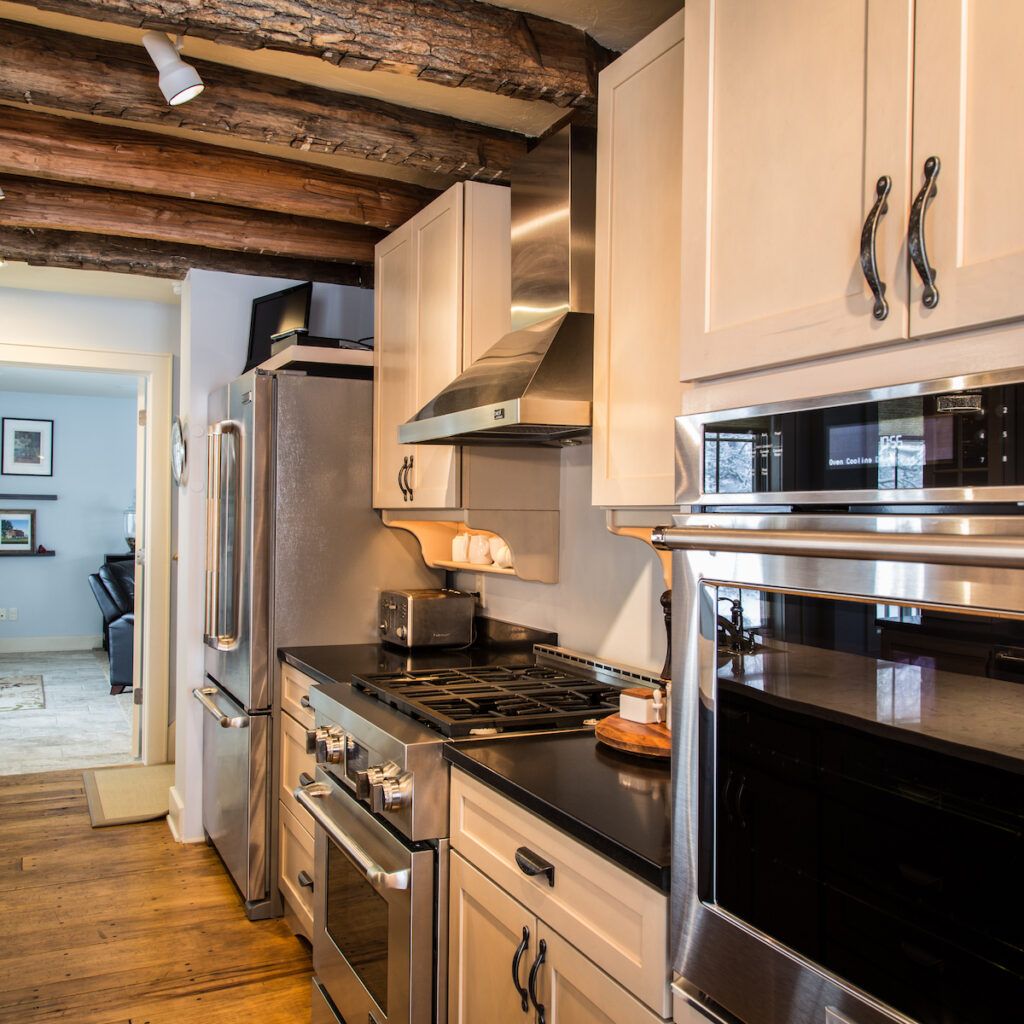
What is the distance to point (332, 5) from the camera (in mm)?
1948

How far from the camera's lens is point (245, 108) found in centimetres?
251

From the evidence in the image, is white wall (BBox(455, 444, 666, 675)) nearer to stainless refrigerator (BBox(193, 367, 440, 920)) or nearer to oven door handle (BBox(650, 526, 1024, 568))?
stainless refrigerator (BBox(193, 367, 440, 920))

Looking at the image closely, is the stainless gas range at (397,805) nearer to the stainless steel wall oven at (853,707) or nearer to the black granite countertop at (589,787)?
the black granite countertop at (589,787)

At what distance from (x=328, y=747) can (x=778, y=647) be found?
5.21 feet

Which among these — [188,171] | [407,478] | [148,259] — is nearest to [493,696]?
[407,478]

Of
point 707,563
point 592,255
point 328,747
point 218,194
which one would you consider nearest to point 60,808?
point 328,747

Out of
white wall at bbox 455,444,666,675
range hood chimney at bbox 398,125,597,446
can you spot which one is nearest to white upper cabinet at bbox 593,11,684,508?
range hood chimney at bbox 398,125,597,446

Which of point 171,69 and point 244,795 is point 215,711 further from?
point 171,69

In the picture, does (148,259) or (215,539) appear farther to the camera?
(148,259)

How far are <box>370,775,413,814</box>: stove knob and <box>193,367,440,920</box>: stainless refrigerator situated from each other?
4.51ft

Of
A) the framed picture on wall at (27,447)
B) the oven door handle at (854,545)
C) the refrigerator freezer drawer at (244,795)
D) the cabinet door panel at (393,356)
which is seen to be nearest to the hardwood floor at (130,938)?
the refrigerator freezer drawer at (244,795)

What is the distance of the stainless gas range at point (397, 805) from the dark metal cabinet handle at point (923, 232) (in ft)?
4.44

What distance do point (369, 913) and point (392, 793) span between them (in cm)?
41

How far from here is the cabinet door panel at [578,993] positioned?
137cm
